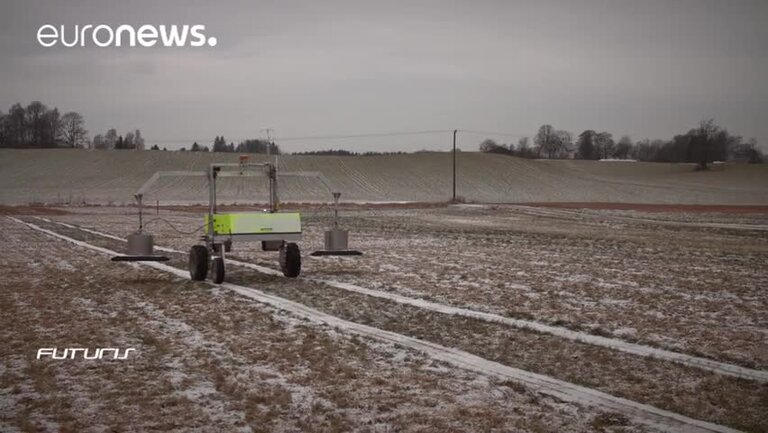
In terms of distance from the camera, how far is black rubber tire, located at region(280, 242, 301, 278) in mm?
17422

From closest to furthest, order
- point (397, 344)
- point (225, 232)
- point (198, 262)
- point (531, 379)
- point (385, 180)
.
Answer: point (531, 379)
point (397, 344)
point (225, 232)
point (198, 262)
point (385, 180)

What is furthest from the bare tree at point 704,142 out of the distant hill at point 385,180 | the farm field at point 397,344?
Answer: the farm field at point 397,344

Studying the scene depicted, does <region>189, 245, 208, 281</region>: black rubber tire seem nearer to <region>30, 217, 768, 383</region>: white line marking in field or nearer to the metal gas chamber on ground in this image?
the metal gas chamber on ground

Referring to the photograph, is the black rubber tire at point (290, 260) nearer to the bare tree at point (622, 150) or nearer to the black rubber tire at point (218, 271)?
the black rubber tire at point (218, 271)

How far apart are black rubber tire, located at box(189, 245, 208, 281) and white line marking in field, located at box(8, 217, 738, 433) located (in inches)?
123

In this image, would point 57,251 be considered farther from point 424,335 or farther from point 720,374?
point 720,374

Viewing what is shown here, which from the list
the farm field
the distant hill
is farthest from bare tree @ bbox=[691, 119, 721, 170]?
the farm field

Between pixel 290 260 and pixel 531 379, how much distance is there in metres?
9.54

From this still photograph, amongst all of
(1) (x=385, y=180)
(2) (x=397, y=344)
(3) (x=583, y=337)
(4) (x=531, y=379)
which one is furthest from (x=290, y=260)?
(1) (x=385, y=180)

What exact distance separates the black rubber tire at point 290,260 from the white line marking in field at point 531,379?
3382 millimetres

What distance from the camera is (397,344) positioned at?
1062 centimetres

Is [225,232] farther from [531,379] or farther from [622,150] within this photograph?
[622,150]

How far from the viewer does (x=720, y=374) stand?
9.09 m

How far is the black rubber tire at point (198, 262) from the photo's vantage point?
1653 centimetres
